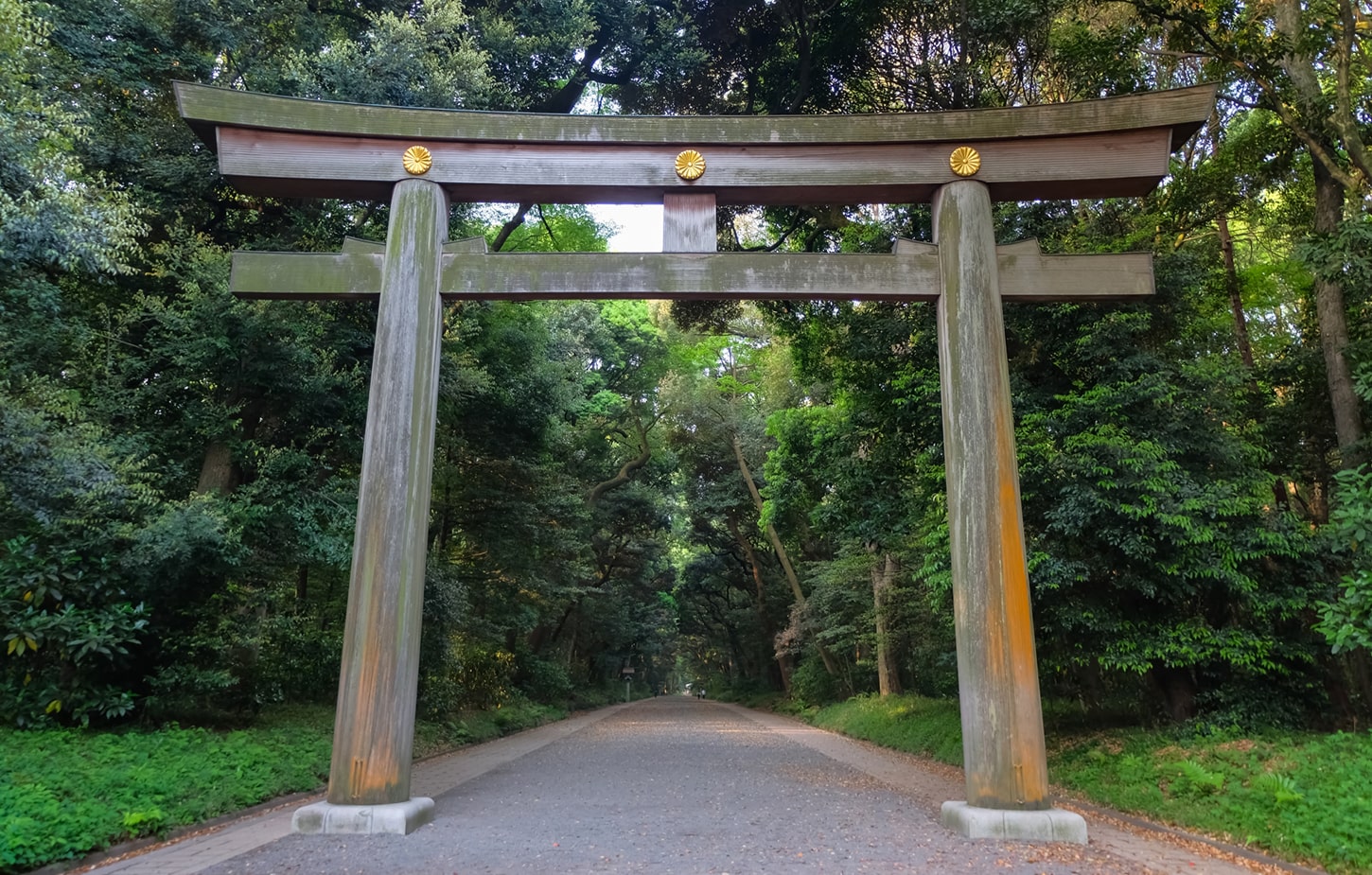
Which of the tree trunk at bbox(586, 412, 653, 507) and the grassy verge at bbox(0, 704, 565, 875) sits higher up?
the tree trunk at bbox(586, 412, 653, 507)

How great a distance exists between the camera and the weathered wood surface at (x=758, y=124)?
6562 mm

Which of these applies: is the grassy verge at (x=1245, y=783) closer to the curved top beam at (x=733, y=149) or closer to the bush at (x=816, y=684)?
the curved top beam at (x=733, y=149)

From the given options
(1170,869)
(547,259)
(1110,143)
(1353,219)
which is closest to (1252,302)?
(1353,219)

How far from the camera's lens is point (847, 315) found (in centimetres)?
1262

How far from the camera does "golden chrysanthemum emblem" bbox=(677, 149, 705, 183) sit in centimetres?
674

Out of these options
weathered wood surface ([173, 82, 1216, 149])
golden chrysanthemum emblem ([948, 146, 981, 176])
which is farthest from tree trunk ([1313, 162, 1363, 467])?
golden chrysanthemum emblem ([948, 146, 981, 176])

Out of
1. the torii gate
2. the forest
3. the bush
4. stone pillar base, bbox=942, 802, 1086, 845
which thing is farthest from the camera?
the bush

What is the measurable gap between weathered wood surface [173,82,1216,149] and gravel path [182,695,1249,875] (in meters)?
5.54

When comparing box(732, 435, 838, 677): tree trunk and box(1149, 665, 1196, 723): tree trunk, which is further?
box(732, 435, 838, 677): tree trunk

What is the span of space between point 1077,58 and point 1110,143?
4.57 metres

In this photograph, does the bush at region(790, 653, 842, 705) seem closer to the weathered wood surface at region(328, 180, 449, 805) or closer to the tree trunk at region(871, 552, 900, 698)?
the tree trunk at region(871, 552, 900, 698)

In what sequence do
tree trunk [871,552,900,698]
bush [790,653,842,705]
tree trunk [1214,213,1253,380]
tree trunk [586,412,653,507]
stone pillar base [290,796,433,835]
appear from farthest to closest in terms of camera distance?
tree trunk [586,412,653,507] → bush [790,653,842,705] → tree trunk [871,552,900,698] → tree trunk [1214,213,1253,380] → stone pillar base [290,796,433,835]

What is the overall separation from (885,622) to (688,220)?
43.9ft

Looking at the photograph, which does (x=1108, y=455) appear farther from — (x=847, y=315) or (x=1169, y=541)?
(x=847, y=315)
